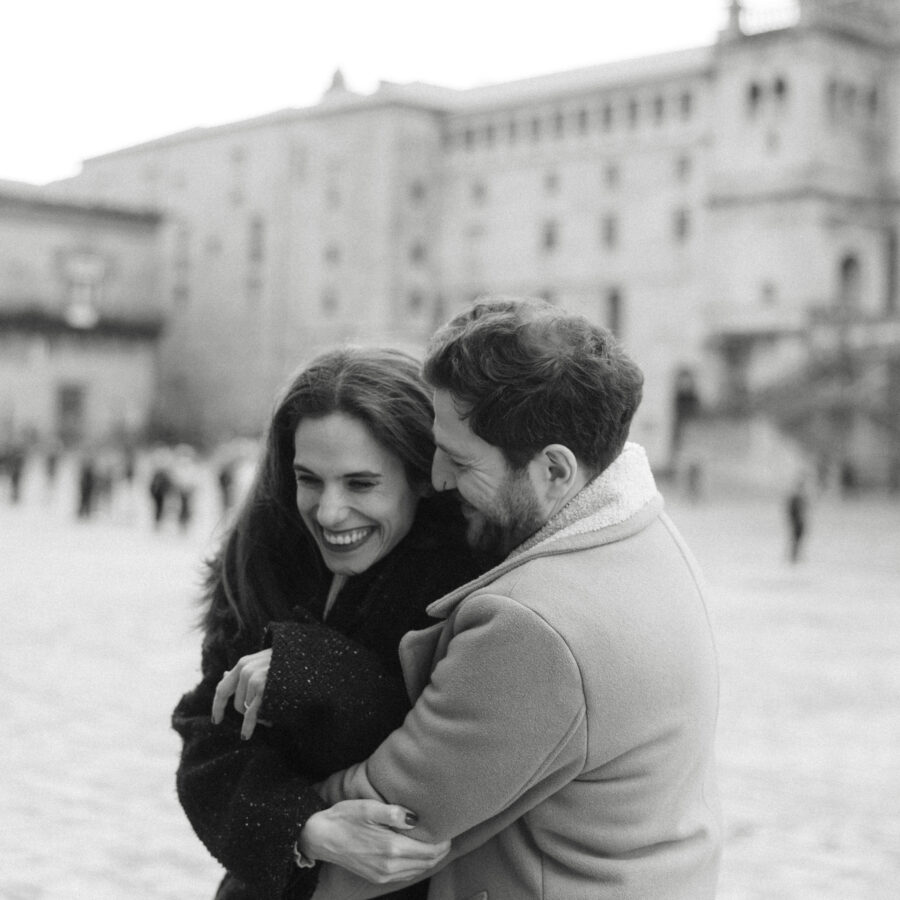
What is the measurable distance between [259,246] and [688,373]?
2294cm

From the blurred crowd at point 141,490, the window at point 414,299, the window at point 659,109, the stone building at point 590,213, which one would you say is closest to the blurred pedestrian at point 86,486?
the blurred crowd at point 141,490

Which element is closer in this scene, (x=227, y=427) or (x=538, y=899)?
(x=538, y=899)

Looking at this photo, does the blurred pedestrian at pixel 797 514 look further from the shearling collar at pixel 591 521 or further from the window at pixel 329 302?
the window at pixel 329 302

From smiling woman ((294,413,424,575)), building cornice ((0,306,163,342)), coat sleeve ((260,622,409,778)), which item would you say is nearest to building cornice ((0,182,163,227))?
building cornice ((0,306,163,342))

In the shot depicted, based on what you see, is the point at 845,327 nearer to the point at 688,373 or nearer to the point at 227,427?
the point at 688,373

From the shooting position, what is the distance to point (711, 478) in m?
45.8

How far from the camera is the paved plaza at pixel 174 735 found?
689 centimetres

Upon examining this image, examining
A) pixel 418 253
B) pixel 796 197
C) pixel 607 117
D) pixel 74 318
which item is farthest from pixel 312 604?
pixel 74 318

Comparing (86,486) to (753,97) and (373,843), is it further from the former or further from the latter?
(373,843)

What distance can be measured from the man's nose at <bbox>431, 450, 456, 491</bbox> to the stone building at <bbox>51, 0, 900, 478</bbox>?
42.1 meters

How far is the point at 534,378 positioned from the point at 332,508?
58 centimetres

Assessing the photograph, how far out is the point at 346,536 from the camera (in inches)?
113

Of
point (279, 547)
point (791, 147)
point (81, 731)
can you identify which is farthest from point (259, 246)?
point (279, 547)

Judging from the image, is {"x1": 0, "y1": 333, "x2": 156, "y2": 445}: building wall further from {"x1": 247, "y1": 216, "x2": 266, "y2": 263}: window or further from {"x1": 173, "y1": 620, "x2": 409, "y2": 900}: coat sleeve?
{"x1": 173, "y1": 620, "x2": 409, "y2": 900}: coat sleeve
